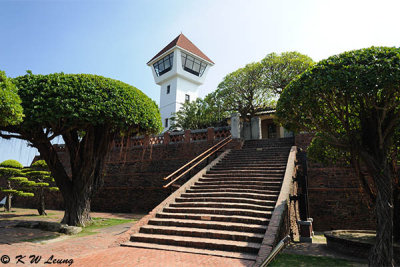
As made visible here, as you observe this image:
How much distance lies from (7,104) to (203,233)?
505 cm

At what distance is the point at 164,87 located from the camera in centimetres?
3166

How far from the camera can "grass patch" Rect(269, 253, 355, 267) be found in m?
4.67

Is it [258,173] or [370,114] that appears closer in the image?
[370,114]

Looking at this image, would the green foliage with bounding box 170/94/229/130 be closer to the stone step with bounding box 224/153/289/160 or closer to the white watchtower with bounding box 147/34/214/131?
the white watchtower with bounding box 147/34/214/131

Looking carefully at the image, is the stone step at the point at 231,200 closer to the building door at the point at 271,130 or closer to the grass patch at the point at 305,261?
the grass patch at the point at 305,261

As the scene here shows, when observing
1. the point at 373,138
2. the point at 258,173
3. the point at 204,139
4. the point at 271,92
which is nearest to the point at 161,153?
the point at 204,139

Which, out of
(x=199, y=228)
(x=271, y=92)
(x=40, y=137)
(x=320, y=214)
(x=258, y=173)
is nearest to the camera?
(x=199, y=228)

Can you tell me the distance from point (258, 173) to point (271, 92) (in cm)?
1302

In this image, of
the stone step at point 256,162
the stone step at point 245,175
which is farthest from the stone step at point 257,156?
the stone step at point 245,175

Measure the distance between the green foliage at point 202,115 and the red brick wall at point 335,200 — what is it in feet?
38.7

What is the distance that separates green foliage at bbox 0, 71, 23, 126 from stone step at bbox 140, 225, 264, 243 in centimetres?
402

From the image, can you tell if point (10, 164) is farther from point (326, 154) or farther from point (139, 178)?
point (326, 154)

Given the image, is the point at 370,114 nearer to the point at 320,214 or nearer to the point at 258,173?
the point at 258,173

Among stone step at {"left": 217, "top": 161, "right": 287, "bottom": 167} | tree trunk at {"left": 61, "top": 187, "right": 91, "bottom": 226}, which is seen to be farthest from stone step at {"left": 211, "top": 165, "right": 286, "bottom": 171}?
tree trunk at {"left": 61, "top": 187, "right": 91, "bottom": 226}
